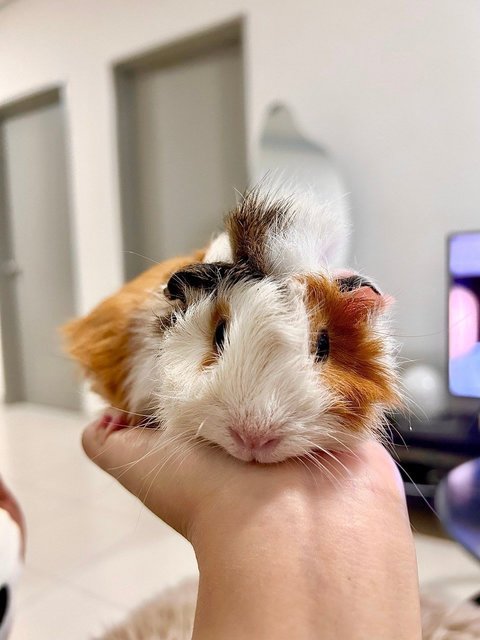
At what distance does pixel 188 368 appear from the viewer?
1.52ft

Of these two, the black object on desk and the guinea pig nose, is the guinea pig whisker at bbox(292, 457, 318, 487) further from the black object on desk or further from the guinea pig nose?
the black object on desk

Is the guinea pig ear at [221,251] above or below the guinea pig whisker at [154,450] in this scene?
above

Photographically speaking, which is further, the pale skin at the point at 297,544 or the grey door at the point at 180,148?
the grey door at the point at 180,148

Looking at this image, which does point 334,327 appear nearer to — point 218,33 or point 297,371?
point 297,371

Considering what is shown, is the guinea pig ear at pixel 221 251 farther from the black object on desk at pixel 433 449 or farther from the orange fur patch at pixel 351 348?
the black object on desk at pixel 433 449

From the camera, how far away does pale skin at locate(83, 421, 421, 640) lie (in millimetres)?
385

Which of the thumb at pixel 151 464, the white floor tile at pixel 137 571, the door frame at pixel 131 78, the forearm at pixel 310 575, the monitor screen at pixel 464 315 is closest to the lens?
the forearm at pixel 310 575

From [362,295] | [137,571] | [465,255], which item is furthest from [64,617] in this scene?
[465,255]

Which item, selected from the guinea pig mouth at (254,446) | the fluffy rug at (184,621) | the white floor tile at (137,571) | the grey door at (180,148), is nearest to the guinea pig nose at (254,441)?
the guinea pig mouth at (254,446)

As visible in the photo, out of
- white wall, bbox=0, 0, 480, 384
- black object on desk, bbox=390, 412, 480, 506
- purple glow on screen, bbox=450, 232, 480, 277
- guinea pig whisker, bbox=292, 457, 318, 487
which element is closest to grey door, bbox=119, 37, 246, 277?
white wall, bbox=0, 0, 480, 384

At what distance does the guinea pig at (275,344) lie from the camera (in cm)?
42

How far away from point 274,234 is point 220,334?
0.33 feet

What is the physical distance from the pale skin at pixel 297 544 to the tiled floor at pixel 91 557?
73cm

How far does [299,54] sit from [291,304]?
171 centimetres
